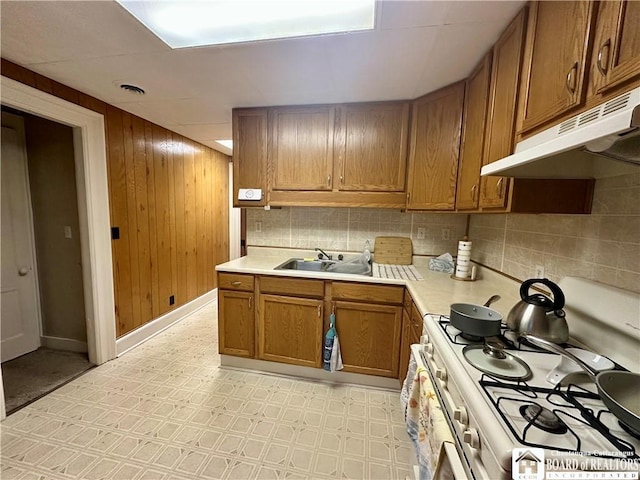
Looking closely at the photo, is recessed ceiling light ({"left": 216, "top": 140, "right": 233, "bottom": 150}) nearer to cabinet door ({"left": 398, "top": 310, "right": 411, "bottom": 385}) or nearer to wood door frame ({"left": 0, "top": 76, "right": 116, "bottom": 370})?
wood door frame ({"left": 0, "top": 76, "right": 116, "bottom": 370})

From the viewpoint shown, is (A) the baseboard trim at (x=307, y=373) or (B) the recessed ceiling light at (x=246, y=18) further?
(A) the baseboard trim at (x=307, y=373)

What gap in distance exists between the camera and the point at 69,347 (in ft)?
8.32

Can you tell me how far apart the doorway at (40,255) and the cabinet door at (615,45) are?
130 inches

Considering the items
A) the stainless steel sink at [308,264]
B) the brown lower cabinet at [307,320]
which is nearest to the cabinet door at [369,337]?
the brown lower cabinet at [307,320]

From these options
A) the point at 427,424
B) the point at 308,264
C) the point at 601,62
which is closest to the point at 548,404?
the point at 427,424

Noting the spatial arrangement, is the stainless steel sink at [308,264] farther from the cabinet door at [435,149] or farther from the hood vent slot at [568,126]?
the hood vent slot at [568,126]

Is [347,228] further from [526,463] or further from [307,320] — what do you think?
[526,463]

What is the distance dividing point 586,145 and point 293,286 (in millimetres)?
1776

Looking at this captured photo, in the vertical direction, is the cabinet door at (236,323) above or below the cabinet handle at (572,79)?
below

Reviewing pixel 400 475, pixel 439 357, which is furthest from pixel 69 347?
pixel 439 357

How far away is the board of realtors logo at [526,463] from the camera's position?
518 mm

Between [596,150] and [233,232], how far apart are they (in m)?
4.35

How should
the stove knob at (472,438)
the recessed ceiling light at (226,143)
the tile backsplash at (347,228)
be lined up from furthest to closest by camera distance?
the recessed ceiling light at (226,143) < the tile backsplash at (347,228) < the stove knob at (472,438)

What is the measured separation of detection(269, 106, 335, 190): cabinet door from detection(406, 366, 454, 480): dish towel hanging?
1600mm
